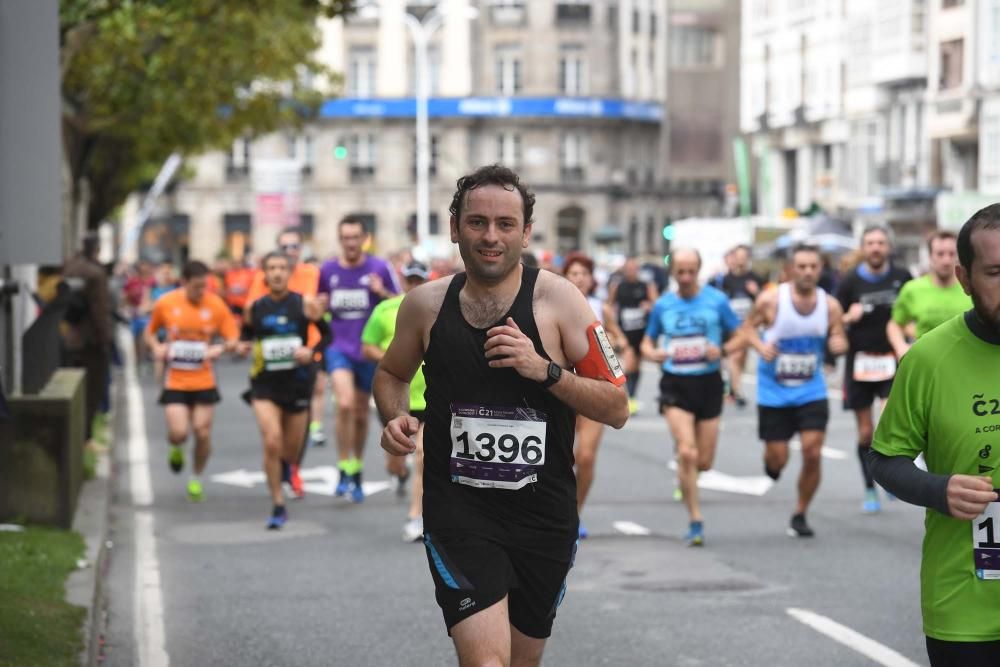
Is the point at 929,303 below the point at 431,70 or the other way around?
below

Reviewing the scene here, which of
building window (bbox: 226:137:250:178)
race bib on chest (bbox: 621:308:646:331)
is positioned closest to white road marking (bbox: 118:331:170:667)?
race bib on chest (bbox: 621:308:646:331)

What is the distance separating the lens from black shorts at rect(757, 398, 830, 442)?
41.6 feet

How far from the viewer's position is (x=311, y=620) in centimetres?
970

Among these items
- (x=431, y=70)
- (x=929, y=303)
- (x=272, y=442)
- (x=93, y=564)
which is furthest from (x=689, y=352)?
(x=431, y=70)

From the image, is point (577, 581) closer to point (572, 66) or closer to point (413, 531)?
point (413, 531)

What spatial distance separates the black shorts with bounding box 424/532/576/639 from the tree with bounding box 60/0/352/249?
1379 centimetres

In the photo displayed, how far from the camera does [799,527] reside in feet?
41.5

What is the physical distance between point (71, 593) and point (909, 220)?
160ft

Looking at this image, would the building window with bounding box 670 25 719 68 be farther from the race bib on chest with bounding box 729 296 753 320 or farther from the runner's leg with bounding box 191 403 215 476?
the runner's leg with bounding box 191 403 215 476

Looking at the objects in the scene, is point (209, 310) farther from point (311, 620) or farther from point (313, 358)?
point (311, 620)

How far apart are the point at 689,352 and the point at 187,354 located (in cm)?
430

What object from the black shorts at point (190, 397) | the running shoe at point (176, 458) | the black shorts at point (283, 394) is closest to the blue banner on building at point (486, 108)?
the running shoe at point (176, 458)

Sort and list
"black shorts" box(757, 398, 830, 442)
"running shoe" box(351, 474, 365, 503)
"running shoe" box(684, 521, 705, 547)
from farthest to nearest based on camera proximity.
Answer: "running shoe" box(351, 474, 365, 503), "black shorts" box(757, 398, 830, 442), "running shoe" box(684, 521, 705, 547)

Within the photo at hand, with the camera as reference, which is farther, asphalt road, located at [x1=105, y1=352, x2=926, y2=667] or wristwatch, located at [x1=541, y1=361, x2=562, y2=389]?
asphalt road, located at [x1=105, y1=352, x2=926, y2=667]
